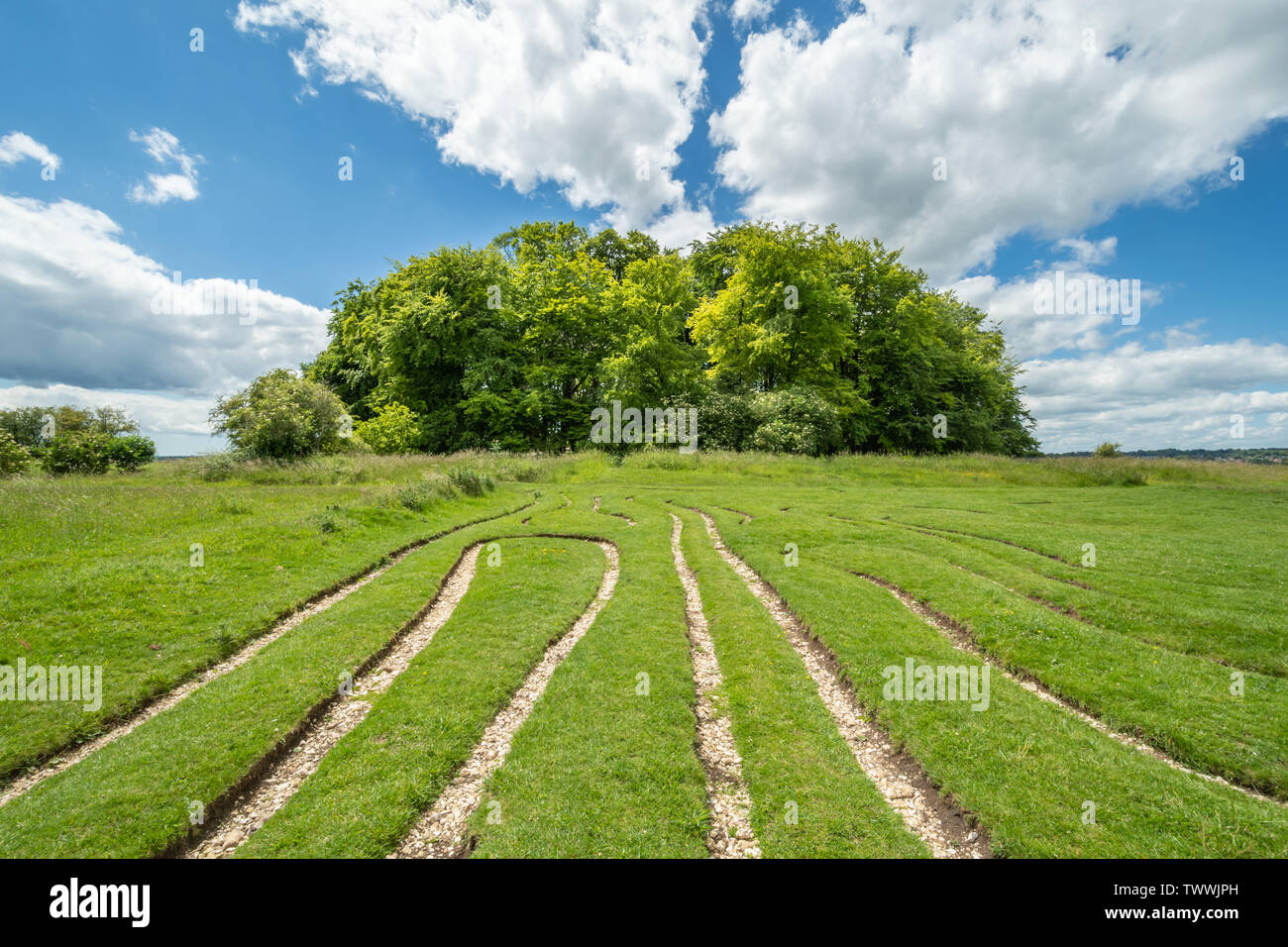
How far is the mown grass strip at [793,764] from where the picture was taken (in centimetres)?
560

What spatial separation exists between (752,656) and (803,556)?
27.2 feet

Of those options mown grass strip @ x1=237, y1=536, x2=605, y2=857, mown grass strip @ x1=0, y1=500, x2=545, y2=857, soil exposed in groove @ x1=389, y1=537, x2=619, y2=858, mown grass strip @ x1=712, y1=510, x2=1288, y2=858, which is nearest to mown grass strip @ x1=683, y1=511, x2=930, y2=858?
mown grass strip @ x1=712, y1=510, x2=1288, y2=858

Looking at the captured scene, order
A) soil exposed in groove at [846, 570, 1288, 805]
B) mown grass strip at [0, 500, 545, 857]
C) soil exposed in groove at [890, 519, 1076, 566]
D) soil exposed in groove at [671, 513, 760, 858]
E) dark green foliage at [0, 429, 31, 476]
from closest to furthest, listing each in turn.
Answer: mown grass strip at [0, 500, 545, 857], soil exposed in groove at [671, 513, 760, 858], soil exposed in groove at [846, 570, 1288, 805], soil exposed in groove at [890, 519, 1076, 566], dark green foliage at [0, 429, 31, 476]

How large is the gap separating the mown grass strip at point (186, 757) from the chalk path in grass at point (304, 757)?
0.23 meters

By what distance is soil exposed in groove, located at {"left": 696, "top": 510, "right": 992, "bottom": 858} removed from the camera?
5.82 metres

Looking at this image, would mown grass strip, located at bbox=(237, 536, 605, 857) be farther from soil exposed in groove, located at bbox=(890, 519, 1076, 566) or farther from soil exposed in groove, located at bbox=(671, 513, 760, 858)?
soil exposed in groove, located at bbox=(890, 519, 1076, 566)

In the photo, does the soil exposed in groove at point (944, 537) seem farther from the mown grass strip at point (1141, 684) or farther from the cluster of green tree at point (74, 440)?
the cluster of green tree at point (74, 440)

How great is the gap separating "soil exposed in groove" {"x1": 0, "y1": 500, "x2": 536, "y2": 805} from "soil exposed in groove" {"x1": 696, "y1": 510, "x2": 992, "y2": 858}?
1127 centimetres

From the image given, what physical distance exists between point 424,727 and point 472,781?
4.61 feet

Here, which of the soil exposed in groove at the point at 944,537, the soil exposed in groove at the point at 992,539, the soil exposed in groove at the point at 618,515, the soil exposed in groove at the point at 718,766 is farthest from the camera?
the soil exposed in groove at the point at 618,515

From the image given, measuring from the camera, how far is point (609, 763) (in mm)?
6879

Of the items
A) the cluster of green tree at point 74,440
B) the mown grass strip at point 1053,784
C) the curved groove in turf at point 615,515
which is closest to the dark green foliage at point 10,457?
the cluster of green tree at point 74,440
